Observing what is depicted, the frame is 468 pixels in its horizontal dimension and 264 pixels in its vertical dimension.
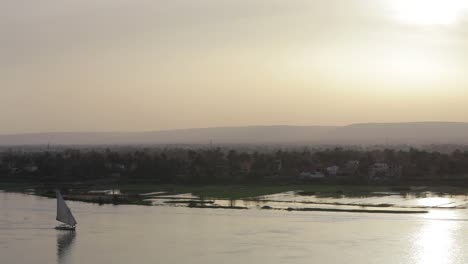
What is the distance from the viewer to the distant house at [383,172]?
62.6 m

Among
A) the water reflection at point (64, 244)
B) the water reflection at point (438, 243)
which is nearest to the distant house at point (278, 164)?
the water reflection at point (438, 243)

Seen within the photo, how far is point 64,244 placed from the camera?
30562 millimetres

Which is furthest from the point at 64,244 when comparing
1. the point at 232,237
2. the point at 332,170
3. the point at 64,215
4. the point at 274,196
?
the point at 332,170

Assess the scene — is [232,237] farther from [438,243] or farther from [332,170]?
[332,170]

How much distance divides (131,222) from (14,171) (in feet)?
141

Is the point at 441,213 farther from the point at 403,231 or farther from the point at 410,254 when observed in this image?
the point at 410,254

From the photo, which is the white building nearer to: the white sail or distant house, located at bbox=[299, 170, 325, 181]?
distant house, located at bbox=[299, 170, 325, 181]

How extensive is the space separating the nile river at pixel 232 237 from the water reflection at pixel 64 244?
39 millimetres

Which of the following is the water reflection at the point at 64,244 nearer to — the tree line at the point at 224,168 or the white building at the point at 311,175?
the tree line at the point at 224,168

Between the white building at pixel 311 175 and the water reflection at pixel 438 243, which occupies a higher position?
the white building at pixel 311 175

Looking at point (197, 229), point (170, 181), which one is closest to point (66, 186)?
point (170, 181)

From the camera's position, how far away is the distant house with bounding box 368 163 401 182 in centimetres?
6262

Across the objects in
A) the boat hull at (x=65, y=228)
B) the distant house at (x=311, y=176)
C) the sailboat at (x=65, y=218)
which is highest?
the distant house at (x=311, y=176)

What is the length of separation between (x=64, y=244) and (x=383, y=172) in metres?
41.4
